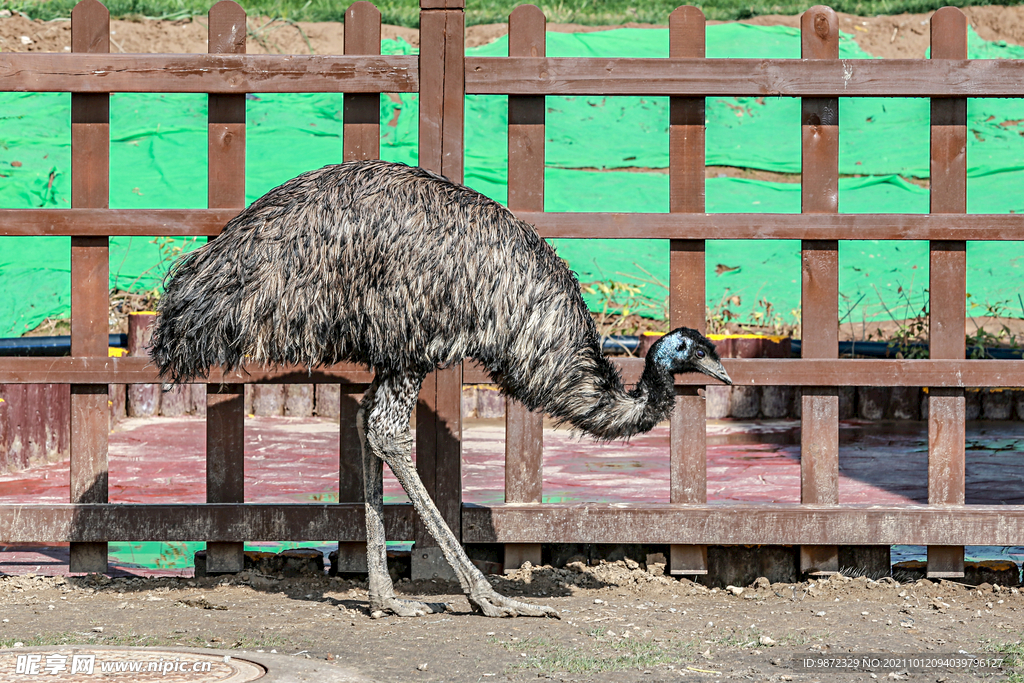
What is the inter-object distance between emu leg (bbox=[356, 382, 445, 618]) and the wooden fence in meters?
0.41

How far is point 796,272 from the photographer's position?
49.0 feet

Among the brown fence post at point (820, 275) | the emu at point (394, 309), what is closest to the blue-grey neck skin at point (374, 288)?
the emu at point (394, 309)

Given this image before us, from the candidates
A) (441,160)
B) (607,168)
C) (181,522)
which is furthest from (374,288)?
(607,168)

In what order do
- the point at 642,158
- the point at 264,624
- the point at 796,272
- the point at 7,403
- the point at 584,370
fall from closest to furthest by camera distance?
the point at 264,624, the point at 584,370, the point at 7,403, the point at 796,272, the point at 642,158

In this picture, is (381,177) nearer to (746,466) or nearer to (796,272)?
(746,466)

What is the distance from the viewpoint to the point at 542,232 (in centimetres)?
530

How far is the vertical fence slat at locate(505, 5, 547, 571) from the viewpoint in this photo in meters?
5.32

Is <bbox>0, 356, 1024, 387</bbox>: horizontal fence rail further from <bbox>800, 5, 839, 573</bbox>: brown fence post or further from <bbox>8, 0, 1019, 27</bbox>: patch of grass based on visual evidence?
<bbox>8, 0, 1019, 27</bbox>: patch of grass

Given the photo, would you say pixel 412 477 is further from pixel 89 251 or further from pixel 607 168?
pixel 607 168

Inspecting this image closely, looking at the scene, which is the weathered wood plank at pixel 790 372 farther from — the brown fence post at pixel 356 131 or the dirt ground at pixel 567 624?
the dirt ground at pixel 567 624

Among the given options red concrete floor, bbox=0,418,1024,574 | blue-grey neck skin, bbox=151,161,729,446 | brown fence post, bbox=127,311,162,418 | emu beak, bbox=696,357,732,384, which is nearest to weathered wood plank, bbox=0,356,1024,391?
emu beak, bbox=696,357,732,384

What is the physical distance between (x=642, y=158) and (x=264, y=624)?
13.6 metres

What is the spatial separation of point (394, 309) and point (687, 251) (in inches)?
59.7

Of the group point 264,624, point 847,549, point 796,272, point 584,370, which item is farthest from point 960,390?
point 796,272
